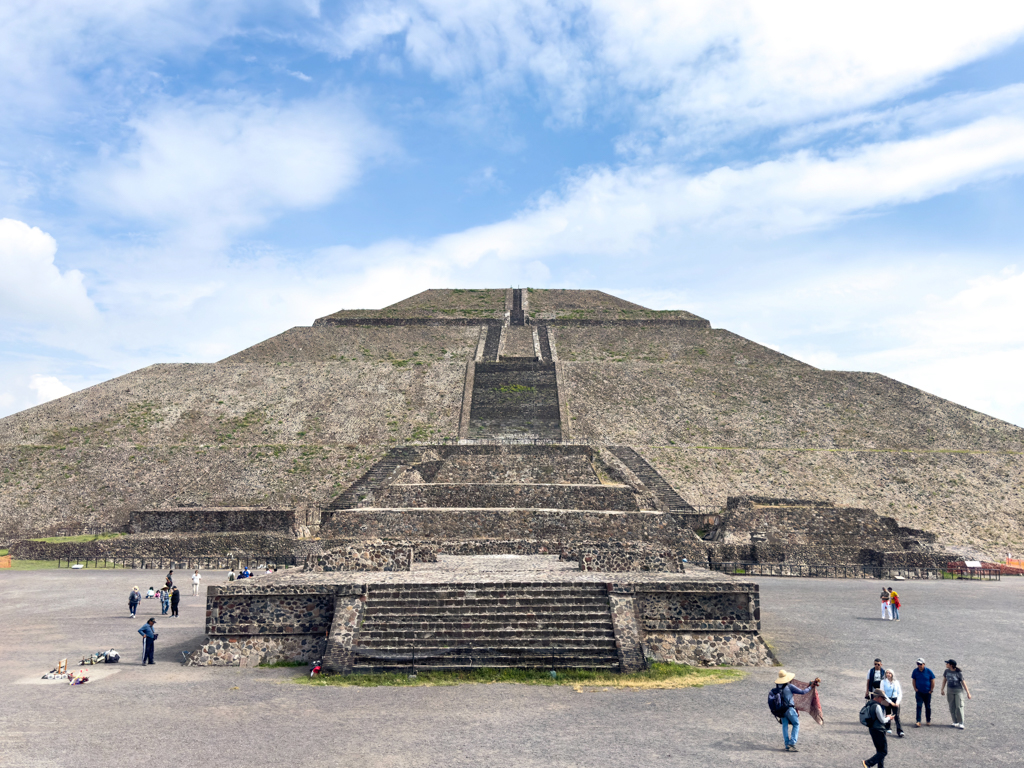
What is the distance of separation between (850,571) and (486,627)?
16.2m

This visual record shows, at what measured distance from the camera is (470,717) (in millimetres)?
8523

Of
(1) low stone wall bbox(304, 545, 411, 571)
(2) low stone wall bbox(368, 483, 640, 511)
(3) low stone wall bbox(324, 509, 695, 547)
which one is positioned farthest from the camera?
(2) low stone wall bbox(368, 483, 640, 511)

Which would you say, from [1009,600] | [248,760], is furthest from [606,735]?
[1009,600]

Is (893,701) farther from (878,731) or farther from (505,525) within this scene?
(505,525)

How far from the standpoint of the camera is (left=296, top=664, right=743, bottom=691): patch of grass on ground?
9977 millimetres

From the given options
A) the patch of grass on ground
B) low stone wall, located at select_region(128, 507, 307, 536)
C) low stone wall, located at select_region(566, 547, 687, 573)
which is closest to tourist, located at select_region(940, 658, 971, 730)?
the patch of grass on ground

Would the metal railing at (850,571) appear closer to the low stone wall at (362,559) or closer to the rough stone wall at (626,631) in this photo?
the low stone wall at (362,559)

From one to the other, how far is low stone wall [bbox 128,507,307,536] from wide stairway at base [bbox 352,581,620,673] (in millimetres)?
15439

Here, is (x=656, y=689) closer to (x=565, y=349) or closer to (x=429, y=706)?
(x=429, y=706)

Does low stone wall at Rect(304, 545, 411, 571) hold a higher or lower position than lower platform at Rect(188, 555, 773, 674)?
higher

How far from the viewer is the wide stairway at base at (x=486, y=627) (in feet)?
34.3

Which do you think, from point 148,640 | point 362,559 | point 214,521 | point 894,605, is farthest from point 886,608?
point 214,521

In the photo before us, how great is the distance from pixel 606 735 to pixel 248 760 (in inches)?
150

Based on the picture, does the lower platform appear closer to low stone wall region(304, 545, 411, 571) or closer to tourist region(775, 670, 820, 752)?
low stone wall region(304, 545, 411, 571)
